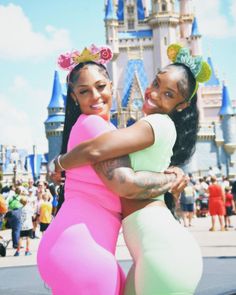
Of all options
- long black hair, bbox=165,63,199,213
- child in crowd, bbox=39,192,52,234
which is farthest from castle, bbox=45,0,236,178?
long black hair, bbox=165,63,199,213

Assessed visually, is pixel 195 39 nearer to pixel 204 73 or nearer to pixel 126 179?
pixel 204 73

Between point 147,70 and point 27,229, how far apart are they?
1726 inches

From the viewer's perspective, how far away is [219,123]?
4931 cm

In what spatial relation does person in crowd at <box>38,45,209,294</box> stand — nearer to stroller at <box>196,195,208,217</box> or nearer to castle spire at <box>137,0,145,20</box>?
stroller at <box>196,195,208,217</box>

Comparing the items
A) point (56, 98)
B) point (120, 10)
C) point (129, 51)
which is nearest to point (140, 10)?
point (120, 10)

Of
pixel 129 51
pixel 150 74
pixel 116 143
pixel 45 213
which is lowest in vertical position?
pixel 45 213

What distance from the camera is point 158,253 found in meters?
2.09

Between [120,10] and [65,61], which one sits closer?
[65,61]

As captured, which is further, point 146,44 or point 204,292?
point 146,44

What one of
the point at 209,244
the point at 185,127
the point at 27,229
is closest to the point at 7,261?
the point at 27,229

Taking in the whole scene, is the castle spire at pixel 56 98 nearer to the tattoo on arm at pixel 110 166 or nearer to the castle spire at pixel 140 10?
the castle spire at pixel 140 10

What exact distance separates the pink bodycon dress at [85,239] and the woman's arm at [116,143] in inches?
2.2

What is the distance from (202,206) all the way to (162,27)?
36.8 m

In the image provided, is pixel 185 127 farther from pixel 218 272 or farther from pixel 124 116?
pixel 124 116
